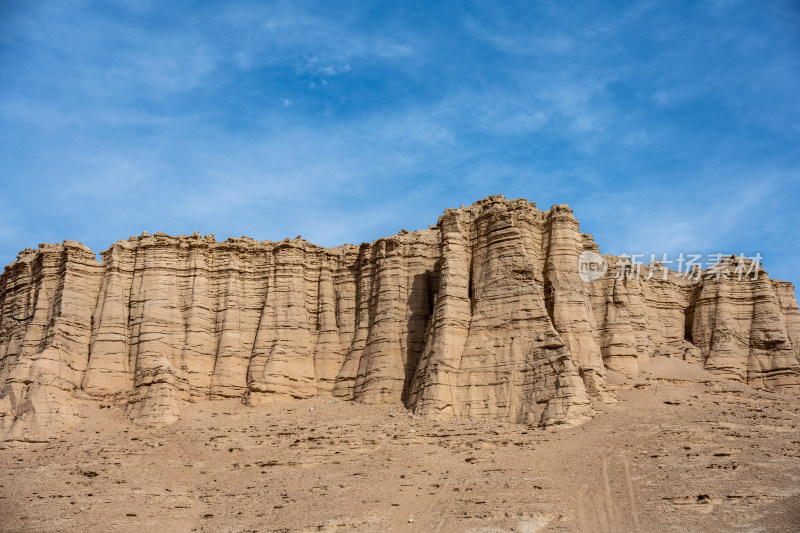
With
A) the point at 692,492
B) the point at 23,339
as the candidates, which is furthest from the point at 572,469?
the point at 23,339

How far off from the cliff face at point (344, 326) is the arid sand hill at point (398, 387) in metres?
0.13

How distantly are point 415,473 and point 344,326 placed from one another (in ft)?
57.5

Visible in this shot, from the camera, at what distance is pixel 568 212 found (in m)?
55.9

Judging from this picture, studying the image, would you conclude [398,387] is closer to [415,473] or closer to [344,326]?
[344,326]

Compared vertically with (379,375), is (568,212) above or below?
above

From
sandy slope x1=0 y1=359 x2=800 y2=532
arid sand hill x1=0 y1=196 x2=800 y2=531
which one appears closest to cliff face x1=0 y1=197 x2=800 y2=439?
arid sand hill x1=0 y1=196 x2=800 y2=531

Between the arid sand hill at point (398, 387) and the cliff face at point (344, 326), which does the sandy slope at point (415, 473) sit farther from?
the cliff face at point (344, 326)

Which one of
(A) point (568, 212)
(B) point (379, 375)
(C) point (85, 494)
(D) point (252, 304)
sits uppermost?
(A) point (568, 212)

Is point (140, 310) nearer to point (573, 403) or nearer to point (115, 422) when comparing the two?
point (115, 422)

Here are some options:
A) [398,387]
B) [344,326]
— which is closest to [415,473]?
[398,387]

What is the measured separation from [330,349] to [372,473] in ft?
51.8

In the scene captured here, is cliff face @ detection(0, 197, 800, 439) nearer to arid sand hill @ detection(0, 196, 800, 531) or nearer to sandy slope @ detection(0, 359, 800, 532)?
arid sand hill @ detection(0, 196, 800, 531)

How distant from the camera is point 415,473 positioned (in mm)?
42750

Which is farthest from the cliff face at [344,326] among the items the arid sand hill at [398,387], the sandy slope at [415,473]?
the sandy slope at [415,473]
